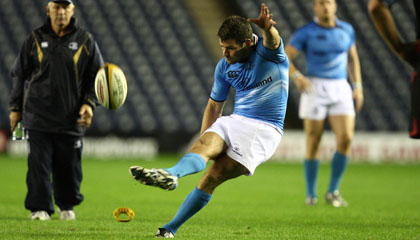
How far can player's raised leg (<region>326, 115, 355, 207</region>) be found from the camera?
7.62 meters

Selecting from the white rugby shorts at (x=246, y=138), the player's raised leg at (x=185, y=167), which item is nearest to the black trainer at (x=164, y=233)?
the player's raised leg at (x=185, y=167)

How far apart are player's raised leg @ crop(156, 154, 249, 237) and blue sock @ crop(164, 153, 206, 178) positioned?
0.29m

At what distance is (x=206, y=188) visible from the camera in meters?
4.57

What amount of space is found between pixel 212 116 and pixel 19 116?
208 centimetres

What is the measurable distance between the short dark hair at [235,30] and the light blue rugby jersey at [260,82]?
191mm

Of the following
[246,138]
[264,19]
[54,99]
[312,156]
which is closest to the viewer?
[264,19]

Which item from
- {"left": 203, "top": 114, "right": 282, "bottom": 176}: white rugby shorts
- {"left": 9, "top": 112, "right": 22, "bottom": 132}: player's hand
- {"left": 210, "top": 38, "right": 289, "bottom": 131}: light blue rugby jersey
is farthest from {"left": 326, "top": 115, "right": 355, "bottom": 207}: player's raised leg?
{"left": 9, "top": 112, "right": 22, "bottom": 132}: player's hand

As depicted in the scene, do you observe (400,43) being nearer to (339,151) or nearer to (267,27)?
(267,27)

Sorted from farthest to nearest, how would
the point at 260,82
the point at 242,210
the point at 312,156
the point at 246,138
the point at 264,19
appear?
the point at 312,156 < the point at 242,210 < the point at 260,82 < the point at 246,138 < the point at 264,19

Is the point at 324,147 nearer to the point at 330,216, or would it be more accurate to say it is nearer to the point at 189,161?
the point at 330,216

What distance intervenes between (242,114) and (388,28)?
1.36 meters

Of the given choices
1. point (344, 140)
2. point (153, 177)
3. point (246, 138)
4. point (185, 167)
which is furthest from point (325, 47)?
point (153, 177)

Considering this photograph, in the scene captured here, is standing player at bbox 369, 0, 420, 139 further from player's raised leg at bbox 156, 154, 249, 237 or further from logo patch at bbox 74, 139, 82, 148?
logo patch at bbox 74, 139, 82, 148

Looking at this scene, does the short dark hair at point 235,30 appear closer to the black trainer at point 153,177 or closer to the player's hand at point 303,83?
the black trainer at point 153,177
